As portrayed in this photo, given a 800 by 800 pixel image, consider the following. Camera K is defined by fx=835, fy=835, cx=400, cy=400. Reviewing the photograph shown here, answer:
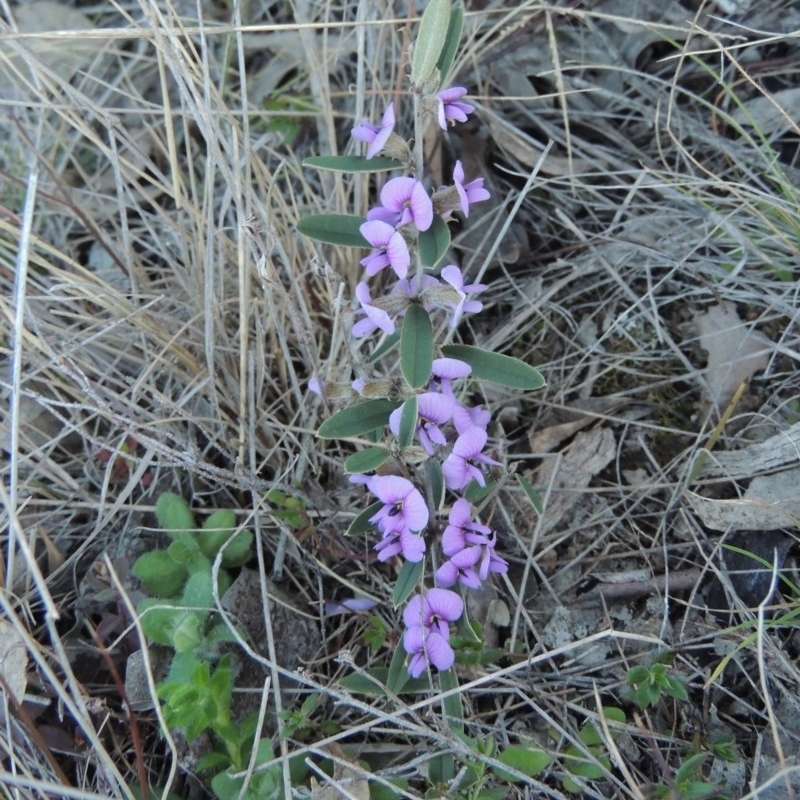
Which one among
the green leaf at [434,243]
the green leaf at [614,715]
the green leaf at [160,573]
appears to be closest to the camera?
the green leaf at [434,243]

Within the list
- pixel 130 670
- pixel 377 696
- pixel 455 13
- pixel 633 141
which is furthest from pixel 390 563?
pixel 633 141

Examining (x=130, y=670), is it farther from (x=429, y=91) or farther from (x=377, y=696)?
(x=429, y=91)

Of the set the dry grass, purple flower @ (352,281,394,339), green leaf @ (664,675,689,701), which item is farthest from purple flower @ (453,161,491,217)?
green leaf @ (664,675,689,701)

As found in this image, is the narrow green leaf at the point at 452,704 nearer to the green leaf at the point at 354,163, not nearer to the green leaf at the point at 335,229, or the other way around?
the green leaf at the point at 335,229

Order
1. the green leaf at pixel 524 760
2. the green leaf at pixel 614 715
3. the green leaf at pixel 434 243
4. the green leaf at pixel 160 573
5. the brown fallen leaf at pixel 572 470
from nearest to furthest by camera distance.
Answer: the green leaf at pixel 434 243
the green leaf at pixel 524 760
the green leaf at pixel 614 715
the green leaf at pixel 160 573
the brown fallen leaf at pixel 572 470

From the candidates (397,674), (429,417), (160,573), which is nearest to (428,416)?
(429,417)

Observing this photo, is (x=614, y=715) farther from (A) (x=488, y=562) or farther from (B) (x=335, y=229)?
(B) (x=335, y=229)

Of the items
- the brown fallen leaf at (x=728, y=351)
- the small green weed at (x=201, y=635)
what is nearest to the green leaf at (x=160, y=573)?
the small green weed at (x=201, y=635)
